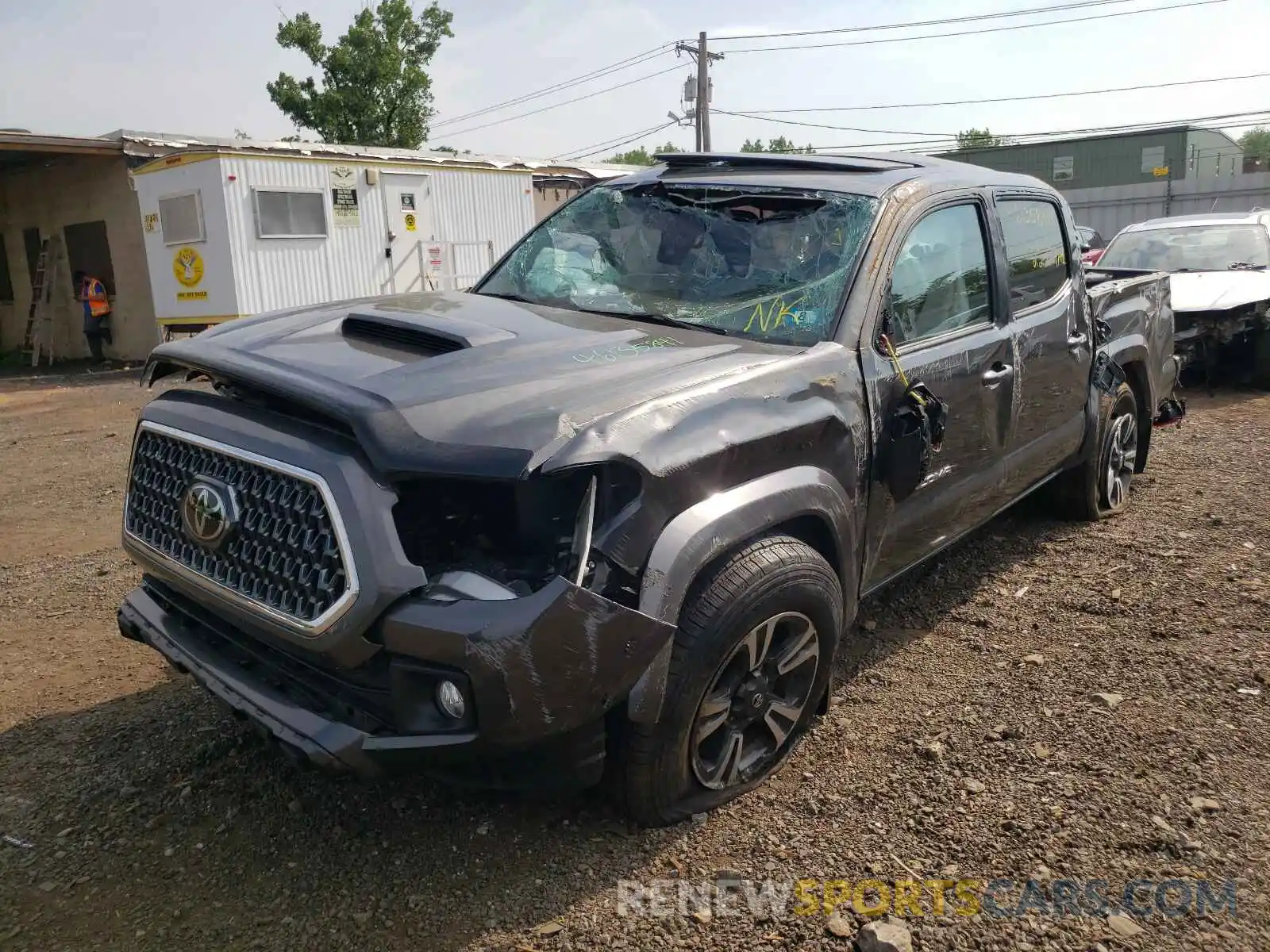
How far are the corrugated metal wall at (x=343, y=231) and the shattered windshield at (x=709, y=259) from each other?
10.0 meters

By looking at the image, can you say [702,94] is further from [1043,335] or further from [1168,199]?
[1043,335]

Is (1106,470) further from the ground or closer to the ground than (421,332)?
closer to the ground

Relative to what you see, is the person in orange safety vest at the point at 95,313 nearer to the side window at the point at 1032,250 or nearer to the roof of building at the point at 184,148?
the roof of building at the point at 184,148


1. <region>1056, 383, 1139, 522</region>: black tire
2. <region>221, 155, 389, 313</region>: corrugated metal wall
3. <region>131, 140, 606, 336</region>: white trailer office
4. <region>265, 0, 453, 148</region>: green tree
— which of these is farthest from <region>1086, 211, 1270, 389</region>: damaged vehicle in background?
<region>265, 0, 453, 148</region>: green tree

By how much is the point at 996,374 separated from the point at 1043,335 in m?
0.60

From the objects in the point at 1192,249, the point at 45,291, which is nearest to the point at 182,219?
the point at 45,291

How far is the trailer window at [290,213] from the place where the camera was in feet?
46.7

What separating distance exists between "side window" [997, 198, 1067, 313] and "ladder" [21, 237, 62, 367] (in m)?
18.1

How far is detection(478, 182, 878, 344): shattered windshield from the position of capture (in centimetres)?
336

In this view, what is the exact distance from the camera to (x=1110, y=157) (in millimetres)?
43656

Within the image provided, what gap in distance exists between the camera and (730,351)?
3.06 meters

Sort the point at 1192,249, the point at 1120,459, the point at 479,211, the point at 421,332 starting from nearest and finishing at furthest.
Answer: the point at 421,332, the point at 1120,459, the point at 1192,249, the point at 479,211

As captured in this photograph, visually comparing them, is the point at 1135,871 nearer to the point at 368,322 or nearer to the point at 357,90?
the point at 368,322

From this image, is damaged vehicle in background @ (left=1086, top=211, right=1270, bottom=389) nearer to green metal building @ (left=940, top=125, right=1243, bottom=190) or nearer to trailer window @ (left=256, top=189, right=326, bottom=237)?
trailer window @ (left=256, top=189, right=326, bottom=237)
